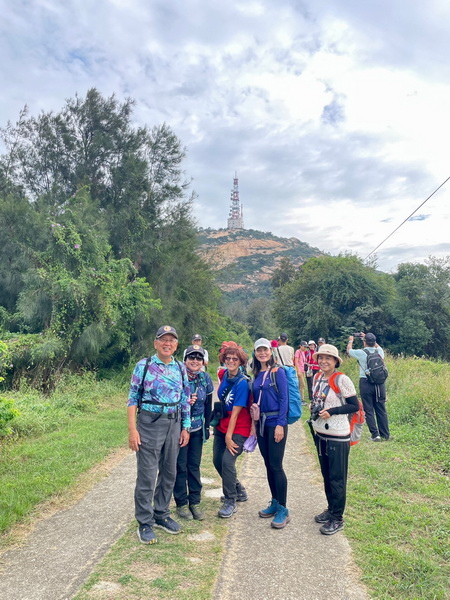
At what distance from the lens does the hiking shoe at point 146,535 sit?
349cm

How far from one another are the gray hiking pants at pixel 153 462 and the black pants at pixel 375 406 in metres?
4.55

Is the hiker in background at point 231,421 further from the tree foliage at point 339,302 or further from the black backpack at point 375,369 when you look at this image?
the tree foliage at point 339,302

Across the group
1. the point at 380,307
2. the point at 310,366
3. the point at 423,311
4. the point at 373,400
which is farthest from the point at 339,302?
the point at 373,400

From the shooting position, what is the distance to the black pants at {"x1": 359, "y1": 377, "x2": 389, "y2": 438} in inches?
281

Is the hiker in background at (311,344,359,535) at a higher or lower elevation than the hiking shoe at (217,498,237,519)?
higher

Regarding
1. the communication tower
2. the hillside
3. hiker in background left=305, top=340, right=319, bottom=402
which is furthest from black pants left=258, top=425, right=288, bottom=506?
the communication tower

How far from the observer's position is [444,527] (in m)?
3.86

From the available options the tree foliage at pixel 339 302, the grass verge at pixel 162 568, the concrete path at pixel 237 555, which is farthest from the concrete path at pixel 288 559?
the tree foliage at pixel 339 302

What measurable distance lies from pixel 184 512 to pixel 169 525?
413 mm

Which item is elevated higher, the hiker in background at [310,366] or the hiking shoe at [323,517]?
the hiker in background at [310,366]

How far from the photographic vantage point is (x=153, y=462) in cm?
366

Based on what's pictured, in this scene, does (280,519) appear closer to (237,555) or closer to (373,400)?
(237,555)

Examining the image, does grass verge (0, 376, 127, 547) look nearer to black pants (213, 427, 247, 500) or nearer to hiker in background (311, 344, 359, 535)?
black pants (213, 427, 247, 500)

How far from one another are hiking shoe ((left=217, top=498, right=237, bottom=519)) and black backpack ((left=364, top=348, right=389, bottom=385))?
384 centimetres
